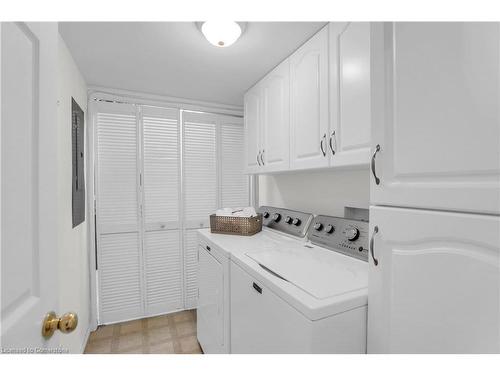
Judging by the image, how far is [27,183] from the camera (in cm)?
62

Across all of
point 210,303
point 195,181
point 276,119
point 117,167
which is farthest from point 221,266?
point 117,167

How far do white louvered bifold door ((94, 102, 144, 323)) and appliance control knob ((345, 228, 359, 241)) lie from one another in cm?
205

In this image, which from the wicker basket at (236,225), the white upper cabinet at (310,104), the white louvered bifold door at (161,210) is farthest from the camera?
the white louvered bifold door at (161,210)

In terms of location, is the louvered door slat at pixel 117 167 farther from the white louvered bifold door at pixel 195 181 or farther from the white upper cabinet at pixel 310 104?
the white upper cabinet at pixel 310 104

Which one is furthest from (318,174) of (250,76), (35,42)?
→ (35,42)

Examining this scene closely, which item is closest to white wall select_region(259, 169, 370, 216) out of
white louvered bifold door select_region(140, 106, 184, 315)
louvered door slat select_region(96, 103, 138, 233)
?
white louvered bifold door select_region(140, 106, 184, 315)

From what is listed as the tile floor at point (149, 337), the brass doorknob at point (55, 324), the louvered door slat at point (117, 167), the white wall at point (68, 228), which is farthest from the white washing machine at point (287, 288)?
the louvered door slat at point (117, 167)

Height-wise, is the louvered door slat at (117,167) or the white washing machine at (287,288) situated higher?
the louvered door slat at (117,167)

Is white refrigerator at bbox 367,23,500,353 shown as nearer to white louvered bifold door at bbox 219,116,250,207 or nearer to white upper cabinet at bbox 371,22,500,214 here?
white upper cabinet at bbox 371,22,500,214

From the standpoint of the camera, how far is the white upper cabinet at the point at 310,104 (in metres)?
1.50

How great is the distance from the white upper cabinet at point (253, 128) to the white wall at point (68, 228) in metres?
1.41

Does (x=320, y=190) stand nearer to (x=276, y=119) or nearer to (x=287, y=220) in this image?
(x=287, y=220)

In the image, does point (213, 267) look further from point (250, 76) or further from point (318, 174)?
point (250, 76)
